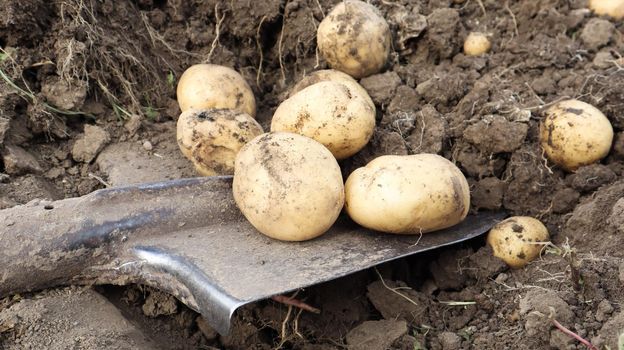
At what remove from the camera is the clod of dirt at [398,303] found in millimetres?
2217

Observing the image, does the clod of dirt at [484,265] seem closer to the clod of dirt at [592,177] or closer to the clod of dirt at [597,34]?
the clod of dirt at [592,177]

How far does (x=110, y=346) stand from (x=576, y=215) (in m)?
1.79

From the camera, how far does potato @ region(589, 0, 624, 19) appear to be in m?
3.22

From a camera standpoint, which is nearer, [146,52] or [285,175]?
[285,175]

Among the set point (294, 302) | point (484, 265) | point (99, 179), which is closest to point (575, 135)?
point (484, 265)

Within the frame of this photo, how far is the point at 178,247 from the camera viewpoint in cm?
211

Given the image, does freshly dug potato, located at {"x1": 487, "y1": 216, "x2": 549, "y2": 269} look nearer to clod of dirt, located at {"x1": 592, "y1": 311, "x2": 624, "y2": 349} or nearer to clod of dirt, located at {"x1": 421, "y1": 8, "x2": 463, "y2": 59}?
clod of dirt, located at {"x1": 592, "y1": 311, "x2": 624, "y2": 349}

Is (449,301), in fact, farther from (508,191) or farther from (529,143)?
(529,143)

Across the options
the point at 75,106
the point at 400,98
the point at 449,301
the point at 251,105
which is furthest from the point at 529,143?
the point at 75,106

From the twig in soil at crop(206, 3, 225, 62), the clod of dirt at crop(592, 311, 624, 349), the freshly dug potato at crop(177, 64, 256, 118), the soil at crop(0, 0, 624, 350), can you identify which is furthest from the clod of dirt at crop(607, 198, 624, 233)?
the twig in soil at crop(206, 3, 225, 62)

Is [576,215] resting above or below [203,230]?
below

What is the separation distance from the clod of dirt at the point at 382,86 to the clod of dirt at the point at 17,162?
152 cm

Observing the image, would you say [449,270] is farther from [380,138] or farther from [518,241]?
[380,138]

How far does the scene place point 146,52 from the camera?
3117 millimetres
